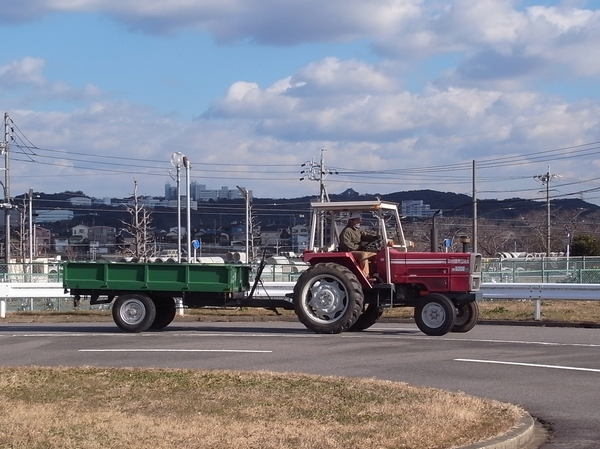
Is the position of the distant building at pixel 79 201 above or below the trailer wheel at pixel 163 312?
above

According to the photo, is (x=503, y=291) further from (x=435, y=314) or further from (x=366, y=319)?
(x=435, y=314)

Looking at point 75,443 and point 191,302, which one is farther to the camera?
point 191,302

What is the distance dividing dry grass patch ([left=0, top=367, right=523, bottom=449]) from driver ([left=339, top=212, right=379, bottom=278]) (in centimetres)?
708

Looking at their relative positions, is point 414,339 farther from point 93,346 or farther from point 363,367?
point 93,346

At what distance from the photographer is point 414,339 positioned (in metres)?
18.0

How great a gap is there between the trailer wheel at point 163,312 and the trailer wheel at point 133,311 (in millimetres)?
598

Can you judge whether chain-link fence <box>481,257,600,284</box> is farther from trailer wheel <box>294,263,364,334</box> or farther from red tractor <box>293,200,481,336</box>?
trailer wheel <box>294,263,364,334</box>

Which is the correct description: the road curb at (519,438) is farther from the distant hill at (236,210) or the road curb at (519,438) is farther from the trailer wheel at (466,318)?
the distant hill at (236,210)

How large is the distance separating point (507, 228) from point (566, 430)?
105 metres

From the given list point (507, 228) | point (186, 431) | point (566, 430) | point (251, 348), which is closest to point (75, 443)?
point (186, 431)

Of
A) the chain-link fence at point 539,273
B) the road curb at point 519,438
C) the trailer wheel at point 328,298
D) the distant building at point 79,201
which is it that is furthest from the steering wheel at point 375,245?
the distant building at point 79,201

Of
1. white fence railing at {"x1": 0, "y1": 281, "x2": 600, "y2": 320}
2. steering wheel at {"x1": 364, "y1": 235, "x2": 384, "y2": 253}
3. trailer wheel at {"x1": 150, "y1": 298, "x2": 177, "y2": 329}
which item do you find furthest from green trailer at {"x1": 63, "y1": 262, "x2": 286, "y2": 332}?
steering wheel at {"x1": 364, "y1": 235, "x2": 384, "y2": 253}

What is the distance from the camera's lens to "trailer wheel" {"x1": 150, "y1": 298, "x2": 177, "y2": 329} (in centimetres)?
2064

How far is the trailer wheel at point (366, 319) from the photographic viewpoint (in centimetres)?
2008
